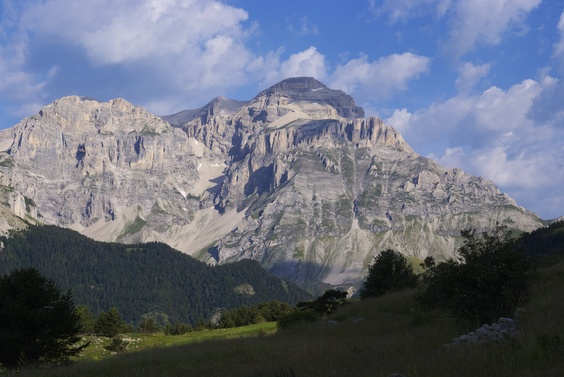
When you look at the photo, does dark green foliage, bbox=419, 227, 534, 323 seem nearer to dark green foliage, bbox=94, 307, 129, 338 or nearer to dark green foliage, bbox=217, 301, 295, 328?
dark green foliage, bbox=94, 307, 129, 338

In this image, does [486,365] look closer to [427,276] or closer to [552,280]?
[427,276]

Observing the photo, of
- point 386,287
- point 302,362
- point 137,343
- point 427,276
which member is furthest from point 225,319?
point 302,362

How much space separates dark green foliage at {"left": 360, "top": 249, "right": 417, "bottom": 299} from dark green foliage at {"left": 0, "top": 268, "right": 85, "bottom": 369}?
26.9 metres

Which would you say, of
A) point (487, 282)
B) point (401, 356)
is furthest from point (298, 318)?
point (401, 356)

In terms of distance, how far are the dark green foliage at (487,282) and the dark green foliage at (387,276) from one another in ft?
83.1

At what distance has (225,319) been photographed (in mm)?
96562

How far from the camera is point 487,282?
63.4ft

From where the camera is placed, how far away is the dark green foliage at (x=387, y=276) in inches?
1843

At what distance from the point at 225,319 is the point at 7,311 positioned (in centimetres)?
7152

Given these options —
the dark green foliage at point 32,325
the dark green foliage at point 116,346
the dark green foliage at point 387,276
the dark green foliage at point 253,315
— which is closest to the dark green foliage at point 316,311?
the dark green foliage at point 387,276

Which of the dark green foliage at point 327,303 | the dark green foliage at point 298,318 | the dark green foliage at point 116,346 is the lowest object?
the dark green foliage at point 116,346

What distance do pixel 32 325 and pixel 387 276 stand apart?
30867 mm

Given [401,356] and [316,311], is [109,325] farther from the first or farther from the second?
[401,356]

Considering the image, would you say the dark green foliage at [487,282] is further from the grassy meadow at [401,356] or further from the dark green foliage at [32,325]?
the dark green foliage at [32,325]
